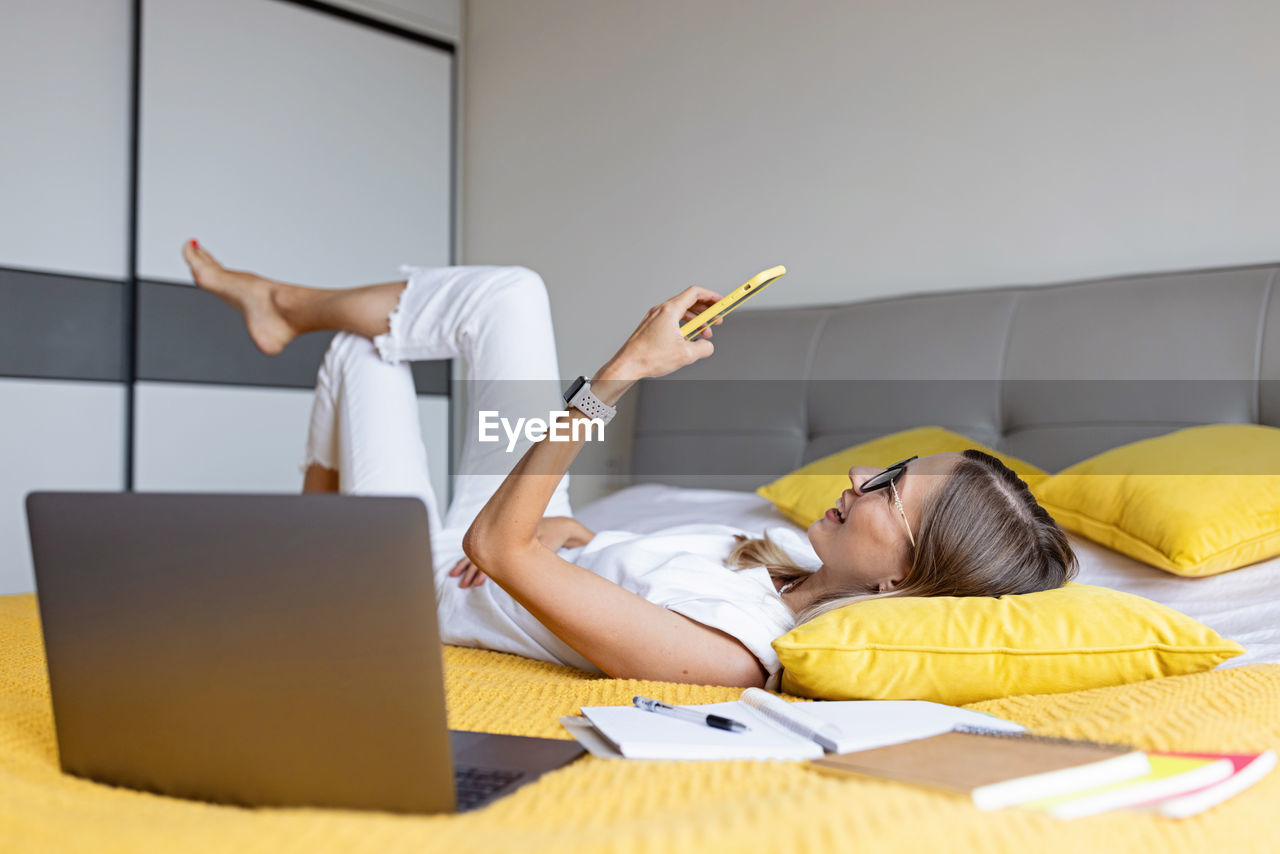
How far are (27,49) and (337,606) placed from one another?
10.8 feet

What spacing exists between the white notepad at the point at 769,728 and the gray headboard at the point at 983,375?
51.9 inches

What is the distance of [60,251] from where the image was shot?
320 centimetres

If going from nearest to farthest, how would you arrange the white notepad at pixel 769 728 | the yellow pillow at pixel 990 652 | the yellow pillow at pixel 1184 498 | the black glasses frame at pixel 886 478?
the white notepad at pixel 769 728
the yellow pillow at pixel 990 652
the black glasses frame at pixel 886 478
the yellow pillow at pixel 1184 498

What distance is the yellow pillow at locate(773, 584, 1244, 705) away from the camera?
1.10m

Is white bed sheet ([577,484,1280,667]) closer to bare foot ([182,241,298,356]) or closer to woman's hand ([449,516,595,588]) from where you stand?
woman's hand ([449,516,595,588])

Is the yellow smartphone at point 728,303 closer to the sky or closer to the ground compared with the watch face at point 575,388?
closer to the sky

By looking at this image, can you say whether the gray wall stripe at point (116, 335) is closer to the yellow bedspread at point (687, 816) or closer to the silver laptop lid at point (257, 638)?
the yellow bedspread at point (687, 816)

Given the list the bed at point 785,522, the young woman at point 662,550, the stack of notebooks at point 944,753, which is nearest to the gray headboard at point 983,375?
the bed at point 785,522

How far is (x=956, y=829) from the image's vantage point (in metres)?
0.61

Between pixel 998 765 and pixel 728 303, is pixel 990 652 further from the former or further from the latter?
pixel 728 303

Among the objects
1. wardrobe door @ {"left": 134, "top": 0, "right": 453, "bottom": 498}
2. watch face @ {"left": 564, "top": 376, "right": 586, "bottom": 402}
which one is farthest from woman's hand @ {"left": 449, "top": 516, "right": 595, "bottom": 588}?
wardrobe door @ {"left": 134, "top": 0, "right": 453, "bottom": 498}

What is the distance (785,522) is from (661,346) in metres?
0.98

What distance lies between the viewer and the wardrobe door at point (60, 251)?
10.2 feet

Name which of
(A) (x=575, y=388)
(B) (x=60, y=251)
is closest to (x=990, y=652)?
(A) (x=575, y=388)
